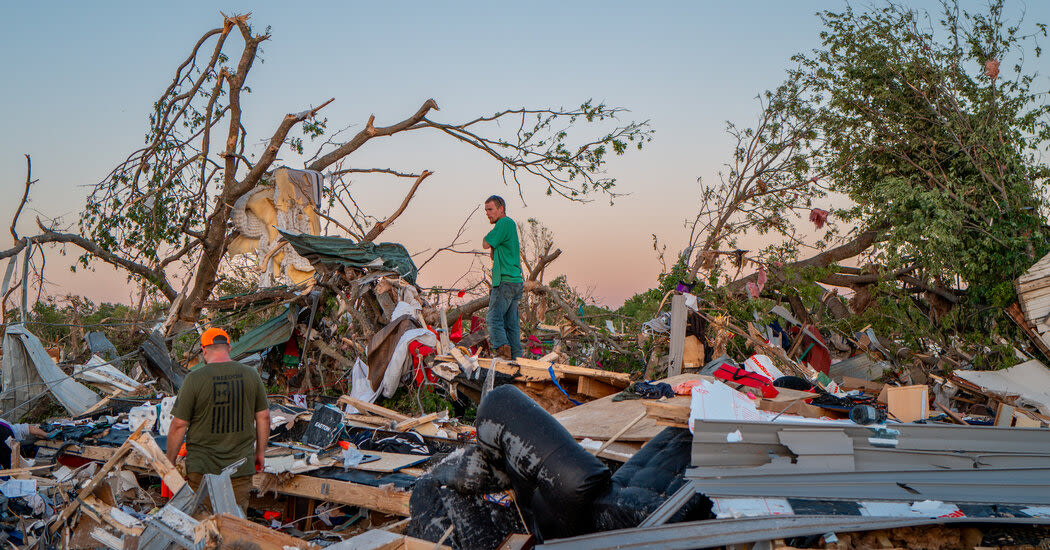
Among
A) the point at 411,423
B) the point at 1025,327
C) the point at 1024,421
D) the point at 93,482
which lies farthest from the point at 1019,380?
the point at 93,482

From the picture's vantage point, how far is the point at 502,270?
7.88 metres

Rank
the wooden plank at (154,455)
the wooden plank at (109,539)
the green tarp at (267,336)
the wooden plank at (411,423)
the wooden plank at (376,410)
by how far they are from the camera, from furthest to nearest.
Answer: the green tarp at (267,336) → the wooden plank at (376,410) → the wooden plank at (411,423) → the wooden plank at (109,539) → the wooden plank at (154,455)

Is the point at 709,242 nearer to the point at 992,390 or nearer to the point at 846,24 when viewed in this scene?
the point at 846,24

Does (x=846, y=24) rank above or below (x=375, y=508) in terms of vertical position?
above

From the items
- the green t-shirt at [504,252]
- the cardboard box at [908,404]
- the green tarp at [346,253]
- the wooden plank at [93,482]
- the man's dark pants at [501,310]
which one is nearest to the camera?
the wooden plank at [93,482]

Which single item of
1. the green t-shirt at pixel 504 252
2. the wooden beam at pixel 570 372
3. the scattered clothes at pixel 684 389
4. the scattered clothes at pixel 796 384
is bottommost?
the scattered clothes at pixel 796 384

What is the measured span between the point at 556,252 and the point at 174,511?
25.7 feet

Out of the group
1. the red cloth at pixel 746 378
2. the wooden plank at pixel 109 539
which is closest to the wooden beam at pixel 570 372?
the red cloth at pixel 746 378

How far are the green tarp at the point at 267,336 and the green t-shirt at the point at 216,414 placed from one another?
17.6 ft

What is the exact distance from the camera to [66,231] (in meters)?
10.9

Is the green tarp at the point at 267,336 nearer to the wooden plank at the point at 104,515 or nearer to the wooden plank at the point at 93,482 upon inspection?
the wooden plank at the point at 93,482

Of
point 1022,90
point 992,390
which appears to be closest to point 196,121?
point 992,390

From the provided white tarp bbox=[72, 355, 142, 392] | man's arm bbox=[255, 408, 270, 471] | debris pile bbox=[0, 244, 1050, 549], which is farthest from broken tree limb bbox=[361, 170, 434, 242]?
man's arm bbox=[255, 408, 270, 471]

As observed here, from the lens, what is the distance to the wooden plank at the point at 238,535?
2793 mm
